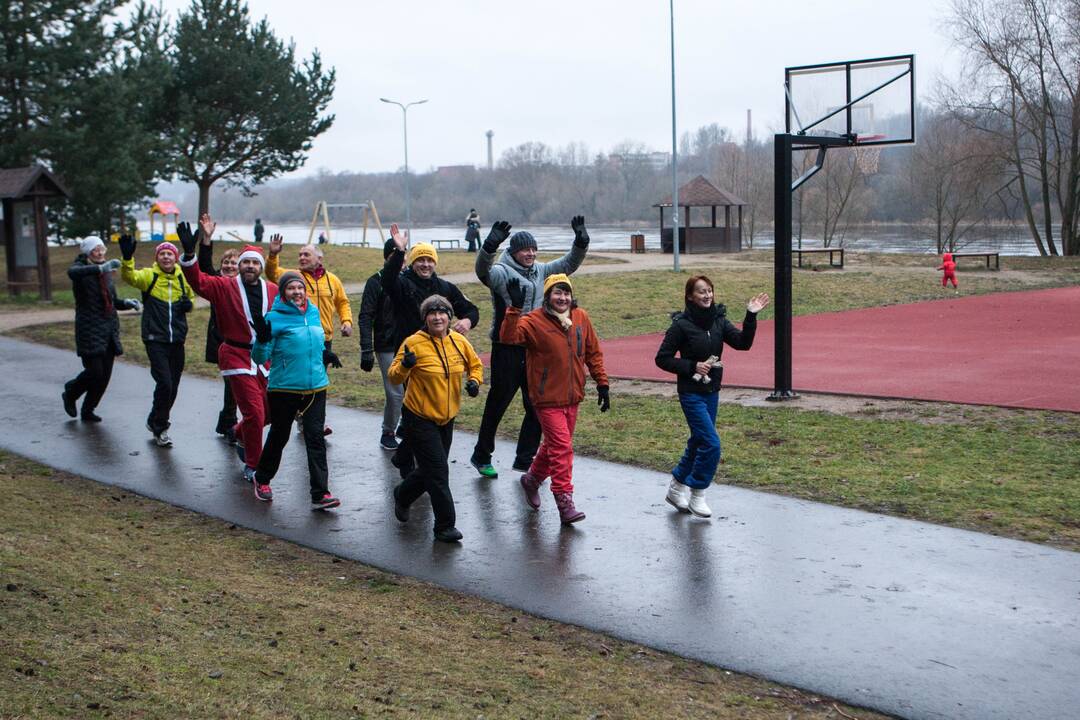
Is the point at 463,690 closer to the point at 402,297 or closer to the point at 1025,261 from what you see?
the point at 402,297

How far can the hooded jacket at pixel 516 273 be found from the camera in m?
8.70

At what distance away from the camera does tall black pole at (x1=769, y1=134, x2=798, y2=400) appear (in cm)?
1244

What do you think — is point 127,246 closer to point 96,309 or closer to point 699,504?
point 96,309

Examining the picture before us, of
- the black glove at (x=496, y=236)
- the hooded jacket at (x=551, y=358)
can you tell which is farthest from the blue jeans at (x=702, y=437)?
the black glove at (x=496, y=236)

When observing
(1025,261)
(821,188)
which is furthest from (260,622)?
(821,188)

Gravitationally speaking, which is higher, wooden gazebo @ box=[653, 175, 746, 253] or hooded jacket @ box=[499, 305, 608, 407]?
wooden gazebo @ box=[653, 175, 746, 253]

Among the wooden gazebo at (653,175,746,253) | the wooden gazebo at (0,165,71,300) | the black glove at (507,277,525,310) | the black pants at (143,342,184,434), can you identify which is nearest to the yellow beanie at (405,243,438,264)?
the black glove at (507,277,525,310)

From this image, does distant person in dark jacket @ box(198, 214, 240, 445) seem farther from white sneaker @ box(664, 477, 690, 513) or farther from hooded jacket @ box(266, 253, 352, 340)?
white sneaker @ box(664, 477, 690, 513)

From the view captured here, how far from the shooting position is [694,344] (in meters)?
7.93

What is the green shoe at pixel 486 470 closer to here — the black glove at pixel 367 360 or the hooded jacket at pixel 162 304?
the black glove at pixel 367 360

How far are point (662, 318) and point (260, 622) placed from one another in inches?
697

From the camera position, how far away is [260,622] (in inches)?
229

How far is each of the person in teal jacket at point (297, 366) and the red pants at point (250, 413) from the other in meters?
0.75

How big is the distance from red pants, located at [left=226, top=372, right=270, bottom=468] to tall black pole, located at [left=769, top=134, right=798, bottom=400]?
18.3 ft
